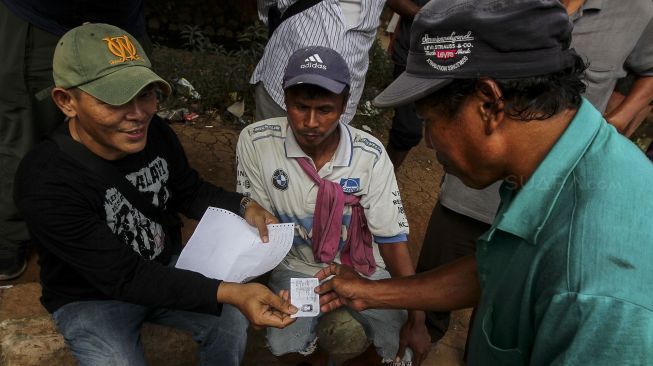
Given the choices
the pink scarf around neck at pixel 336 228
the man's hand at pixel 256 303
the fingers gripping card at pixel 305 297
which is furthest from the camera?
the pink scarf around neck at pixel 336 228

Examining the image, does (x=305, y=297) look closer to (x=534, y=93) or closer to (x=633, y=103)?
(x=534, y=93)

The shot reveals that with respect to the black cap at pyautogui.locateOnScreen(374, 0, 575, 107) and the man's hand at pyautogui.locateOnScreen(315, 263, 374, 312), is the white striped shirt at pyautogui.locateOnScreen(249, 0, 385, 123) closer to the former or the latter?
the man's hand at pyautogui.locateOnScreen(315, 263, 374, 312)

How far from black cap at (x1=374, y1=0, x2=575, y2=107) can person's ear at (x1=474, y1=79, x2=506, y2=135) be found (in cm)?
2

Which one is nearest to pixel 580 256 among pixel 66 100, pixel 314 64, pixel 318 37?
pixel 314 64

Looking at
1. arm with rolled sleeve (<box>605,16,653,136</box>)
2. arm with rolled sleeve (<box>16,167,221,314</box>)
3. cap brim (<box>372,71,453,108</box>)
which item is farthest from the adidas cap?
arm with rolled sleeve (<box>605,16,653,136</box>)

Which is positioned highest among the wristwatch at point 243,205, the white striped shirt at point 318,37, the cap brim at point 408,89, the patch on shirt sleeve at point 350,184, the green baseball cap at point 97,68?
the cap brim at point 408,89

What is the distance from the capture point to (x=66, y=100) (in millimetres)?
1858

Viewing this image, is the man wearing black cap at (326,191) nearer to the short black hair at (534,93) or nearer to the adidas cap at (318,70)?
the adidas cap at (318,70)

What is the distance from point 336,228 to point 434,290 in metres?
0.57

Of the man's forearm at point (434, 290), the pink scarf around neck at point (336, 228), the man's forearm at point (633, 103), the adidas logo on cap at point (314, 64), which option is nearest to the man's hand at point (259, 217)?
the pink scarf around neck at point (336, 228)

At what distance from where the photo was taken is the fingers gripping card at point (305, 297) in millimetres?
2008

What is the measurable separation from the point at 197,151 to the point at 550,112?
143 inches

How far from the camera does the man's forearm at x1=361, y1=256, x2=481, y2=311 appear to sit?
5.94ft

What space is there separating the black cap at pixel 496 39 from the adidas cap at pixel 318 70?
3.03 feet
